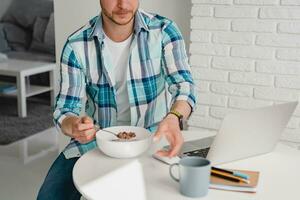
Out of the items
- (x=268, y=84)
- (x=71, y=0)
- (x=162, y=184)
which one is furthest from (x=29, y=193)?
(x=162, y=184)

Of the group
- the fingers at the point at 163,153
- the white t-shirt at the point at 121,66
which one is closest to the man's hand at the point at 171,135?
the fingers at the point at 163,153

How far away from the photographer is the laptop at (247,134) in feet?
3.56

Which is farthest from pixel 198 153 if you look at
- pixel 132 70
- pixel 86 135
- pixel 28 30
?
pixel 28 30

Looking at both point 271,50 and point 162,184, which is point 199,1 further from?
point 162,184

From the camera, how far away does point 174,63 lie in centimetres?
154

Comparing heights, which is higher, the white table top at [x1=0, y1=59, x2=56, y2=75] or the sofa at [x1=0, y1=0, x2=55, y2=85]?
the sofa at [x1=0, y1=0, x2=55, y2=85]

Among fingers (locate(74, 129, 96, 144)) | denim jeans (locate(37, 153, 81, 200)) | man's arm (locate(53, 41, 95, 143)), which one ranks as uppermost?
man's arm (locate(53, 41, 95, 143))

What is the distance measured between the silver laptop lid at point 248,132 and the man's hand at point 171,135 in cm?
9

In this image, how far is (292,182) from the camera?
1107mm

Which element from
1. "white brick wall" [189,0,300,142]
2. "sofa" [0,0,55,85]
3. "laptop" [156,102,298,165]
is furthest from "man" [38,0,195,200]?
"sofa" [0,0,55,85]

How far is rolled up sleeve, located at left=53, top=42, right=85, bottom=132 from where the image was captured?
4.83ft

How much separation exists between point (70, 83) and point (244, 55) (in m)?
0.90

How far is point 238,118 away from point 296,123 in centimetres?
104

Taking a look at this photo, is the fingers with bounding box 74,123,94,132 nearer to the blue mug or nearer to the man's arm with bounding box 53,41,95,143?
the man's arm with bounding box 53,41,95,143
